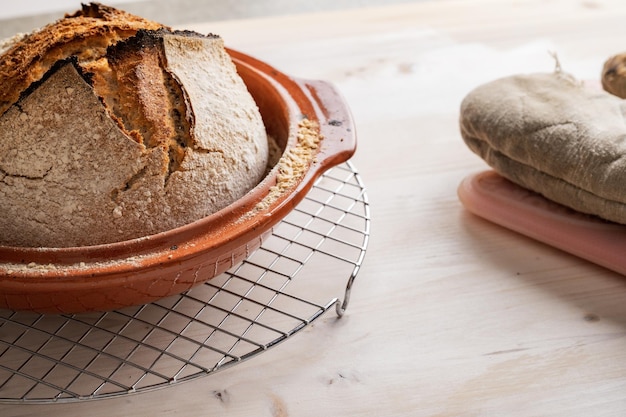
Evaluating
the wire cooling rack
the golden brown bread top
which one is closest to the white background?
the golden brown bread top

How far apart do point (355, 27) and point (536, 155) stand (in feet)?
2.15

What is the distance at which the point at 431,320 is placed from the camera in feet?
2.75

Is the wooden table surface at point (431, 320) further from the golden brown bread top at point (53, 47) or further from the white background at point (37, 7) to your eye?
the white background at point (37, 7)

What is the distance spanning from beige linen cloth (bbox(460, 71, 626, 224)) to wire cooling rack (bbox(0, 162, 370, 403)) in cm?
19

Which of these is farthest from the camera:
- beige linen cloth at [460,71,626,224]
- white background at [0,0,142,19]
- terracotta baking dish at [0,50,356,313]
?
white background at [0,0,142,19]

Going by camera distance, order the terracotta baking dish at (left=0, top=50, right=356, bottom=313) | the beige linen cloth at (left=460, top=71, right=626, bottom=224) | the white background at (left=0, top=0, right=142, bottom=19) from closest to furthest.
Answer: the terracotta baking dish at (left=0, top=50, right=356, bottom=313)
the beige linen cloth at (left=460, top=71, right=626, bottom=224)
the white background at (left=0, top=0, right=142, bottom=19)

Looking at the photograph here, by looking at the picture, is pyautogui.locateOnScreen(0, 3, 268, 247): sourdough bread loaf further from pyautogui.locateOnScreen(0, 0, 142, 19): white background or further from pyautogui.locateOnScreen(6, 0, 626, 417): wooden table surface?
pyautogui.locateOnScreen(0, 0, 142, 19): white background

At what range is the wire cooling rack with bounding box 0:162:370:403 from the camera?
2.40 ft

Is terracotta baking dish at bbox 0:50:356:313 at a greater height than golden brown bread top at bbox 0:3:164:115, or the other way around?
golden brown bread top at bbox 0:3:164:115

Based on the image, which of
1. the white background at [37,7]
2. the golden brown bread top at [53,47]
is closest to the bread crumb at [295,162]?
the golden brown bread top at [53,47]

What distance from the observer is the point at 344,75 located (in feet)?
4.38

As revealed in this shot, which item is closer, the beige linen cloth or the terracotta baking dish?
the terracotta baking dish

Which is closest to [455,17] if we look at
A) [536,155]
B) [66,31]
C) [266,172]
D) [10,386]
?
[536,155]

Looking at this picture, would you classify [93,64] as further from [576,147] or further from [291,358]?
[576,147]
